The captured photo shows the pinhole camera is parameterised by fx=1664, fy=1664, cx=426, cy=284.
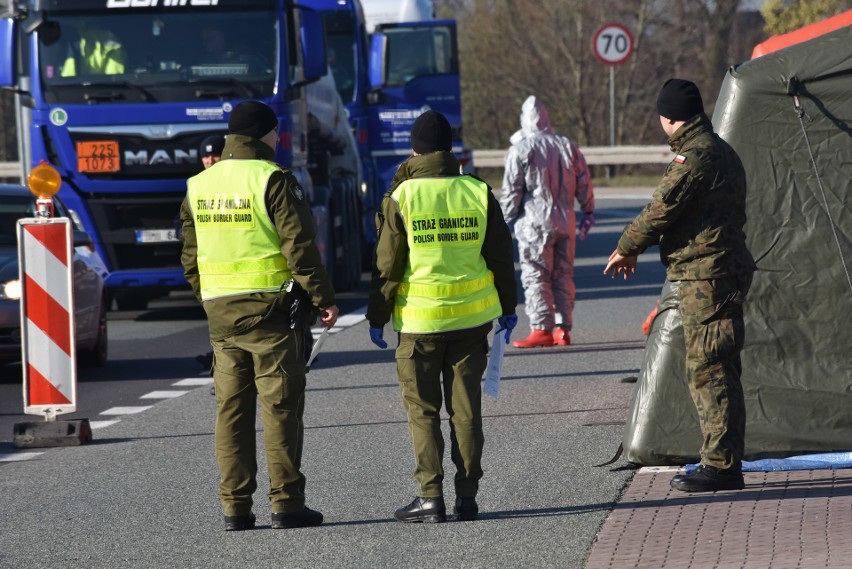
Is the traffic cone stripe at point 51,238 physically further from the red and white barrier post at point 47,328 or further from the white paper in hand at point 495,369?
the white paper in hand at point 495,369

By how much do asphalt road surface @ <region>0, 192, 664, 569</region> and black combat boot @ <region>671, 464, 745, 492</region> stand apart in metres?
0.33

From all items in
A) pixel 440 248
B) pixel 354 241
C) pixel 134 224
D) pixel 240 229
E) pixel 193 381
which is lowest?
pixel 354 241

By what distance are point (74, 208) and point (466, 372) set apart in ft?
30.4

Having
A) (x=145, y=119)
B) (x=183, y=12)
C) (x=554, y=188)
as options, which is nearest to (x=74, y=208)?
(x=145, y=119)

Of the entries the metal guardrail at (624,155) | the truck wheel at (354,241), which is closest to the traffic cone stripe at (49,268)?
the truck wheel at (354,241)

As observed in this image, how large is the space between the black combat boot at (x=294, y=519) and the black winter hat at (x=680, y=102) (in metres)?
2.31

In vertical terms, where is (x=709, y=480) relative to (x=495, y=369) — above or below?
below

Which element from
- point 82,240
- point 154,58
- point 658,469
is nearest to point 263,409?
point 658,469

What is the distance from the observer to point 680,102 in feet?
23.6

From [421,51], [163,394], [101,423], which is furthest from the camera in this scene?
[421,51]

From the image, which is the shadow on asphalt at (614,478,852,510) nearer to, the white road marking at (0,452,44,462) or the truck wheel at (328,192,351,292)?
the white road marking at (0,452,44,462)

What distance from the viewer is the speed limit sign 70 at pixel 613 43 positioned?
105 ft

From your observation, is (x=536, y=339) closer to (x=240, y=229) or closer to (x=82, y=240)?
(x=82, y=240)

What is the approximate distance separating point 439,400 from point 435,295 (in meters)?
0.46
